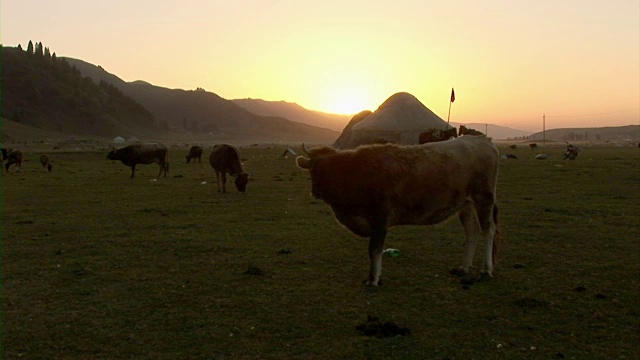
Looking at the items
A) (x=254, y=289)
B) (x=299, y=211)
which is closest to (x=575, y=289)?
(x=254, y=289)

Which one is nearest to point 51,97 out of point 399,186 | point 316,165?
point 316,165

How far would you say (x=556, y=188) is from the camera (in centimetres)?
2286

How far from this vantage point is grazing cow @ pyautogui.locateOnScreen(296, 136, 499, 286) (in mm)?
8383

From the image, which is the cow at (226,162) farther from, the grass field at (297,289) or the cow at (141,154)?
the cow at (141,154)

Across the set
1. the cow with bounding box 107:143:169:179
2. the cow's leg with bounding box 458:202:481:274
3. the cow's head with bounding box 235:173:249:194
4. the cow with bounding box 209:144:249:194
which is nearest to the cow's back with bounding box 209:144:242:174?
the cow with bounding box 209:144:249:194

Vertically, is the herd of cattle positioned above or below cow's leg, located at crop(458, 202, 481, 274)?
above

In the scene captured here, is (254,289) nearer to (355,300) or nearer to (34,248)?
(355,300)

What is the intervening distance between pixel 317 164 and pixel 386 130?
55.2 metres

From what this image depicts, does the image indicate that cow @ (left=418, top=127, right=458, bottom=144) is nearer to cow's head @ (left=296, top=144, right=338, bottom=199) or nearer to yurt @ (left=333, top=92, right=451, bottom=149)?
yurt @ (left=333, top=92, right=451, bottom=149)

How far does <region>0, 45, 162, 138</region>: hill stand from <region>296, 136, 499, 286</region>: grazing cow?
174 metres

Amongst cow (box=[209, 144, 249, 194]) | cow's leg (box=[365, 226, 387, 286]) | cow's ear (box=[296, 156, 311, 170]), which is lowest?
cow's leg (box=[365, 226, 387, 286])

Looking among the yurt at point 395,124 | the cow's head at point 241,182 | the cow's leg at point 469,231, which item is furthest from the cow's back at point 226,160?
the yurt at point 395,124

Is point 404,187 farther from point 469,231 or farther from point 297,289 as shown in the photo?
point 297,289

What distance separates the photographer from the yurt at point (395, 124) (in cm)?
6262
